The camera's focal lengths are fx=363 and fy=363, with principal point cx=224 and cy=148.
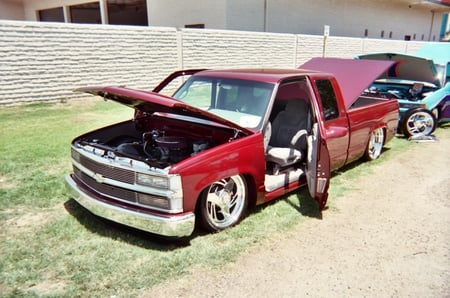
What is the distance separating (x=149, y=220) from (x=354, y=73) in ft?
13.8

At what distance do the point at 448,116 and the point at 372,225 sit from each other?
637 centimetres

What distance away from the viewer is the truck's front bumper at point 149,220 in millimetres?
3174

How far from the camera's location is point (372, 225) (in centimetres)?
409

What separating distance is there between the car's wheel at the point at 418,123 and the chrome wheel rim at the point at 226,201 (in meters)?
5.86

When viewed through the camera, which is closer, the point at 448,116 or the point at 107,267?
the point at 107,267

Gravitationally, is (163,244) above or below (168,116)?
below

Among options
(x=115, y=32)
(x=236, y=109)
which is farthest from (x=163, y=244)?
(x=115, y=32)

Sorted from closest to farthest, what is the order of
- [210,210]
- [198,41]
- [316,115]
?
[210,210] < [316,115] < [198,41]

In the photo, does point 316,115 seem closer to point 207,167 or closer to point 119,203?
point 207,167

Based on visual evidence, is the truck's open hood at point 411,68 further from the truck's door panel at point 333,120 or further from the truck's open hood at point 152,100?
the truck's open hood at point 152,100

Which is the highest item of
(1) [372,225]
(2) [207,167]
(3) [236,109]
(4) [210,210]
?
(3) [236,109]

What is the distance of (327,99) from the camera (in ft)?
16.2

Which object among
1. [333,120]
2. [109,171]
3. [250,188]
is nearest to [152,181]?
[109,171]

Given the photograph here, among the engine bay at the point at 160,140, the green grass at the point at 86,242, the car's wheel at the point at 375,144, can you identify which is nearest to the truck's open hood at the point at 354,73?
the car's wheel at the point at 375,144
